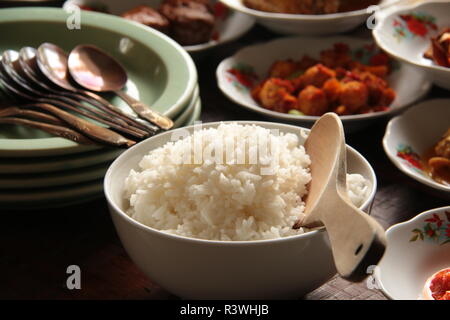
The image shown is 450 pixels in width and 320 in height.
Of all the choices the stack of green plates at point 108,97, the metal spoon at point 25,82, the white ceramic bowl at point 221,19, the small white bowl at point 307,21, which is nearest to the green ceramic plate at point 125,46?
the stack of green plates at point 108,97

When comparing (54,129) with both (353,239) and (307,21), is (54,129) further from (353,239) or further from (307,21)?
(307,21)

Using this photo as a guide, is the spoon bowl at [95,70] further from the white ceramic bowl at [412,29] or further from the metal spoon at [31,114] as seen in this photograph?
the white ceramic bowl at [412,29]

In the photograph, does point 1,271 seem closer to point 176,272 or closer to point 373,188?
point 176,272

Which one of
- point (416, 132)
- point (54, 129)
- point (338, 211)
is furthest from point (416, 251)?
point (54, 129)
